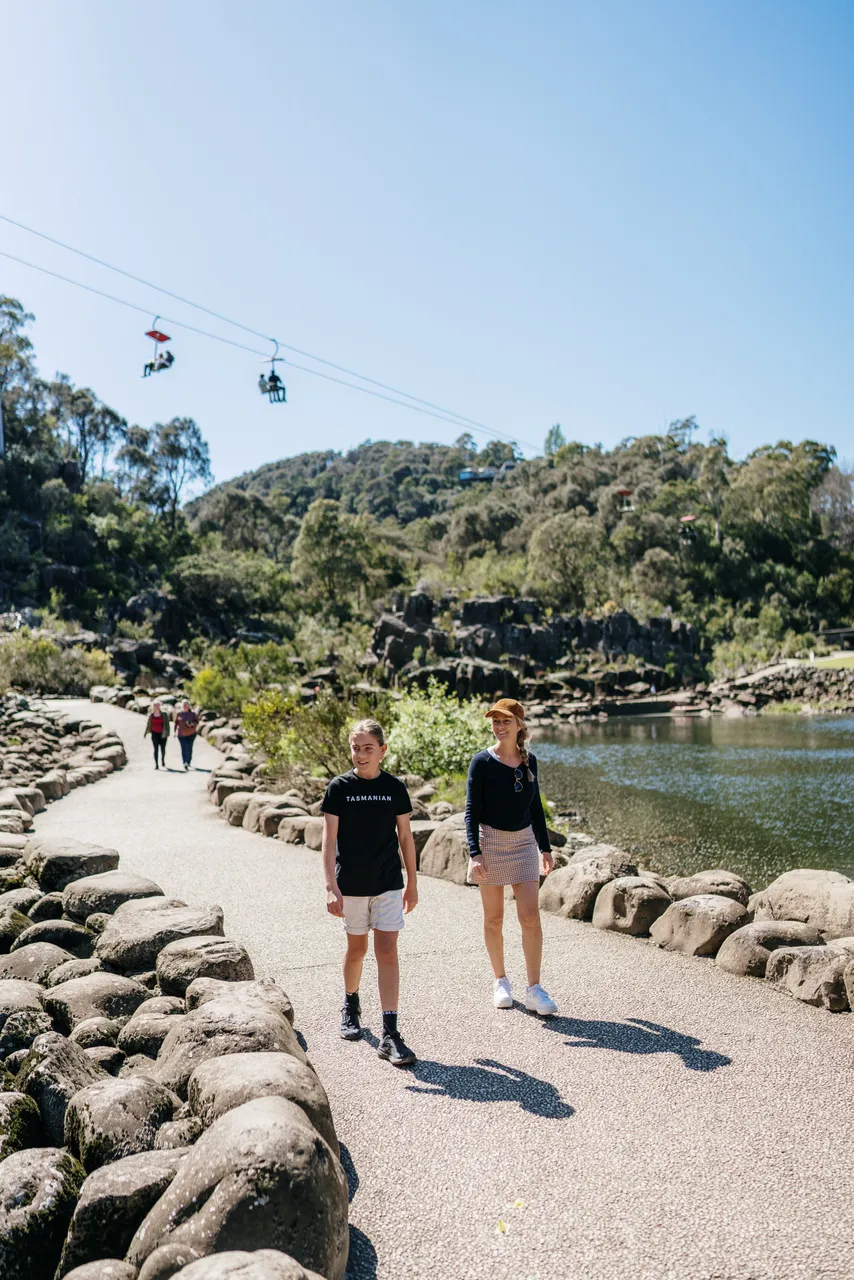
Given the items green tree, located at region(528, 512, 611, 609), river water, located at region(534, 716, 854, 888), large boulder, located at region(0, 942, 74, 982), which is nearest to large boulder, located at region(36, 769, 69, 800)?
river water, located at region(534, 716, 854, 888)

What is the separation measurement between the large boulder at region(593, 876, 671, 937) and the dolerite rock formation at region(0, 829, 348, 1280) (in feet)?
9.64

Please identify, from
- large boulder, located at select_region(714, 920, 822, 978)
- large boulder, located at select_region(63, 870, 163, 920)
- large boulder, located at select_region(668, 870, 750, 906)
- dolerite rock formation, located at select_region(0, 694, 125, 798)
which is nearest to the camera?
large boulder, located at select_region(714, 920, 822, 978)

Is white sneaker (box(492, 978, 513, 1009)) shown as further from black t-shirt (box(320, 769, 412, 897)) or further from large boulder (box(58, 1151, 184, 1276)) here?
large boulder (box(58, 1151, 184, 1276))

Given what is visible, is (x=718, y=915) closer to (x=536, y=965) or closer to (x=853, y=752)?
(x=536, y=965)

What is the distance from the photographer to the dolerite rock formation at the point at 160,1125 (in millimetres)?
2594

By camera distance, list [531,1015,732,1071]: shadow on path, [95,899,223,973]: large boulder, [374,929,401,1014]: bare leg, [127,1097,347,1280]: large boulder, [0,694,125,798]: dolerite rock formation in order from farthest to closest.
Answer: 1. [0,694,125,798]: dolerite rock formation
2. [95,899,223,973]: large boulder
3. [374,929,401,1014]: bare leg
4. [531,1015,732,1071]: shadow on path
5. [127,1097,347,1280]: large boulder

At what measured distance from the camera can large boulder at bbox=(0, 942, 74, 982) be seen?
209 inches

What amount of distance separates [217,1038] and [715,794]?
16.4 meters

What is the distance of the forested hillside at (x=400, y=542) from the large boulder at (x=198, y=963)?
143 ft

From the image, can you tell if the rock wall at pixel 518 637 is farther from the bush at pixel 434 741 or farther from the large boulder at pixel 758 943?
the large boulder at pixel 758 943

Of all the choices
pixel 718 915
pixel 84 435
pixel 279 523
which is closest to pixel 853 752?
pixel 718 915

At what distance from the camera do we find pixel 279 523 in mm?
76062

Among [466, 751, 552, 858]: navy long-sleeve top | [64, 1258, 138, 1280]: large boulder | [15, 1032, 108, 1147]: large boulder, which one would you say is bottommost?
[64, 1258, 138, 1280]: large boulder

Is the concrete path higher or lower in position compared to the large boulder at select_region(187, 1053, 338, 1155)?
lower
